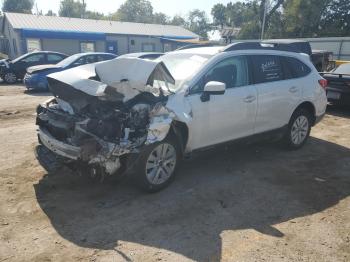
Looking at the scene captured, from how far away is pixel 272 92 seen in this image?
5645 millimetres

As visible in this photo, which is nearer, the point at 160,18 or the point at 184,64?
the point at 184,64

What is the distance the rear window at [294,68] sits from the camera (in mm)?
6062

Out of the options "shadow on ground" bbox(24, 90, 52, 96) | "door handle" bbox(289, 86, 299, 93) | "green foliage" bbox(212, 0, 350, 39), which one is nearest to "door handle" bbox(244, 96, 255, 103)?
"door handle" bbox(289, 86, 299, 93)

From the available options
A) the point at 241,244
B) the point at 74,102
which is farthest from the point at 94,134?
the point at 241,244

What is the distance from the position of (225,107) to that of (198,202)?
4.65 ft

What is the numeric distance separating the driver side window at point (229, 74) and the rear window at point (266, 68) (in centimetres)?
23

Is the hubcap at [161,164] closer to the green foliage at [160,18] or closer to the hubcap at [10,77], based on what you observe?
the hubcap at [10,77]

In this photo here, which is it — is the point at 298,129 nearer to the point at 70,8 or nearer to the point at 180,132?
the point at 180,132

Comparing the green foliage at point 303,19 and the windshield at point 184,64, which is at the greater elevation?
the green foliage at point 303,19

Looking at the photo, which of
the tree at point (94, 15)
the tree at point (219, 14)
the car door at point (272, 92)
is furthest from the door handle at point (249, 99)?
the tree at point (94, 15)

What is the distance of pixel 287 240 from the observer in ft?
11.8

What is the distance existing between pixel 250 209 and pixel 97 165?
1.89 m

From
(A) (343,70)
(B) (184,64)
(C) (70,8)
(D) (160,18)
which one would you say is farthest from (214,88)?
(D) (160,18)

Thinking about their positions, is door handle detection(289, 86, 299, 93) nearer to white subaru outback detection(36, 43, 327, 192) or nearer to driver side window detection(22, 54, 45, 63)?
white subaru outback detection(36, 43, 327, 192)
